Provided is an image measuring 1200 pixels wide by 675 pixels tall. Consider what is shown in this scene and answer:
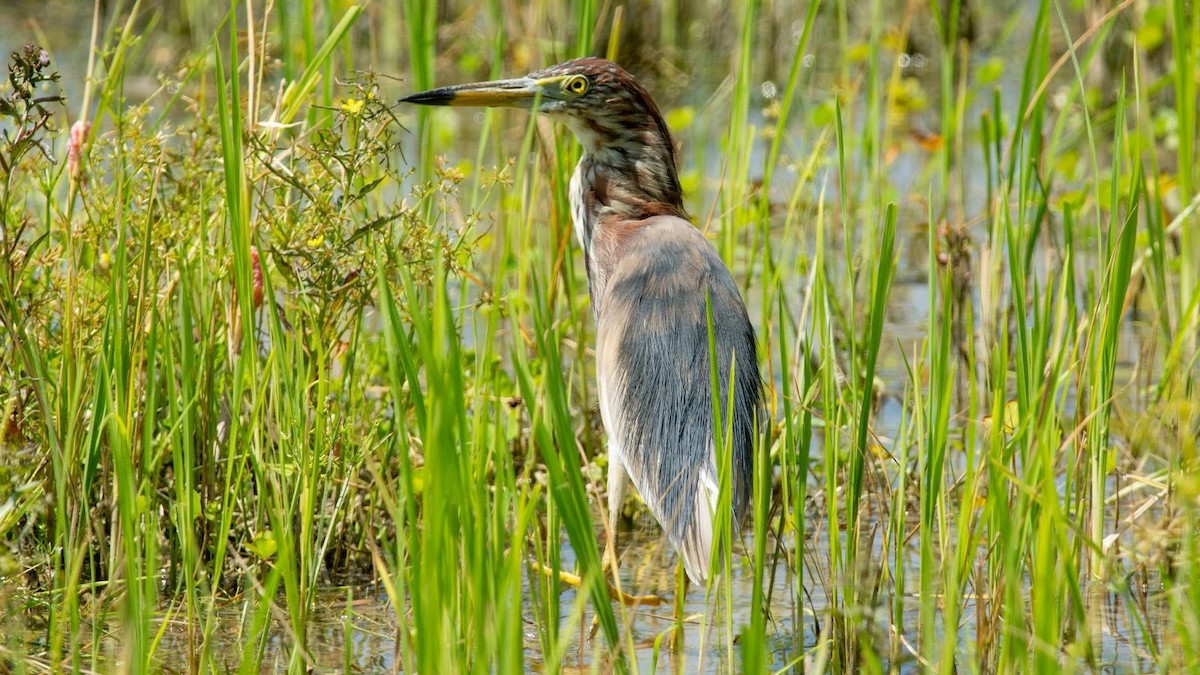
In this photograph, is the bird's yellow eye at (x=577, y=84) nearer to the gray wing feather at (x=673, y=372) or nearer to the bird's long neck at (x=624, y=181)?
Answer: the bird's long neck at (x=624, y=181)

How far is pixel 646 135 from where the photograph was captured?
12.0 ft

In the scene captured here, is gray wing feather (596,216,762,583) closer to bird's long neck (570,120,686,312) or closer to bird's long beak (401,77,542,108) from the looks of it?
bird's long neck (570,120,686,312)

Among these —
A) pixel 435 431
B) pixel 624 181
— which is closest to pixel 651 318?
pixel 624 181

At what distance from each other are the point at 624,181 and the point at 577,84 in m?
0.28

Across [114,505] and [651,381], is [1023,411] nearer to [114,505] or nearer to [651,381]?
[651,381]

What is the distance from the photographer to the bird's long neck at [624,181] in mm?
3643

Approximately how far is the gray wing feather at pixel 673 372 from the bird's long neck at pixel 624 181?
23 centimetres

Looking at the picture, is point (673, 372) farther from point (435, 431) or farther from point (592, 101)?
point (435, 431)

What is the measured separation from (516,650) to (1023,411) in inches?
41.1

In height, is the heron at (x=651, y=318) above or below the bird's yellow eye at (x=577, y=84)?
below

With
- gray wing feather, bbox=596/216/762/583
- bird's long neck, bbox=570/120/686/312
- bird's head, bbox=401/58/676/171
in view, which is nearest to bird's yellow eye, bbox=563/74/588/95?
bird's head, bbox=401/58/676/171

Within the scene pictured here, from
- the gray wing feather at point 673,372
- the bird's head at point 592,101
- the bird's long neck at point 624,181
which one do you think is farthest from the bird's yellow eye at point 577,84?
the gray wing feather at point 673,372

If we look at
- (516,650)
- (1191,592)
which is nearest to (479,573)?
(516,650)

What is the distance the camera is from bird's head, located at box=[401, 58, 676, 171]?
342cm
